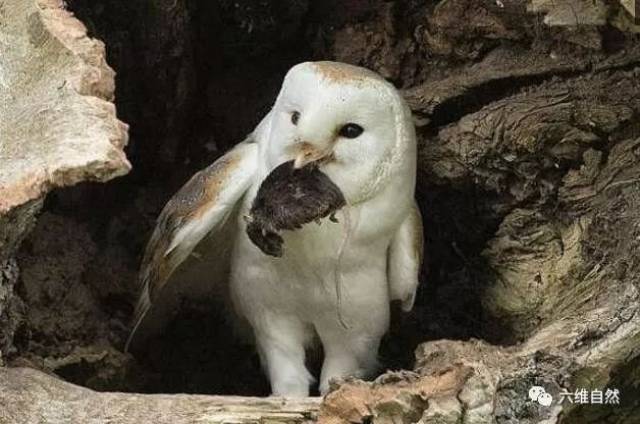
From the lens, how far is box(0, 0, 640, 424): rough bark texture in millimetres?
1777

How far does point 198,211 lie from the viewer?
216 centimetres

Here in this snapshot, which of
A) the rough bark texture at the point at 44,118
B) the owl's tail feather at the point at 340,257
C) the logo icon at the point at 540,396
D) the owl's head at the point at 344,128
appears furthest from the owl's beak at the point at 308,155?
the logo icon at the point at 540,396

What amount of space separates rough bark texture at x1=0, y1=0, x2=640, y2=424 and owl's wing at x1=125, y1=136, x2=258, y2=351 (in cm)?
22

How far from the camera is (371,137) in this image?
2.08 metres

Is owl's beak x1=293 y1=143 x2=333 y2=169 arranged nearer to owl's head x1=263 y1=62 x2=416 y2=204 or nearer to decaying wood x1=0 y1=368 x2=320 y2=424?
owl's head x1=263 y1=62 x2=416 y2=204

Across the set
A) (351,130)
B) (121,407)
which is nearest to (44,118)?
(121,407)

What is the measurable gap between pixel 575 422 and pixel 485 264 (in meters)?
0.55

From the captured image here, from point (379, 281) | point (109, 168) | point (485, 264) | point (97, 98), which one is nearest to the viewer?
point (109, 168)

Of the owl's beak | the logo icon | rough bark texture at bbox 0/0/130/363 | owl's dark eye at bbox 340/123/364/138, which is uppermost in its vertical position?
rough bark texture at bbox 0/0/130/363

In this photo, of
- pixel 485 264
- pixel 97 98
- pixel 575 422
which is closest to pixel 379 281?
pixel 485 264

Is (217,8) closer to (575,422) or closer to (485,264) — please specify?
(485,264)

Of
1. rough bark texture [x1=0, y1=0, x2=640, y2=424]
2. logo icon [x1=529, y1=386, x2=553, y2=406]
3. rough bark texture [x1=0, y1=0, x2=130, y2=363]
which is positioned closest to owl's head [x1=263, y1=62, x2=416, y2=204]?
rough bark texture [x1=0, y1=0, x2=640, y2=424]

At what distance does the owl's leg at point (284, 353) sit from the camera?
90.4 inches

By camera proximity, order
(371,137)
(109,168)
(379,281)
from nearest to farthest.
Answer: (109,168) < (371,137) < (379,281)
